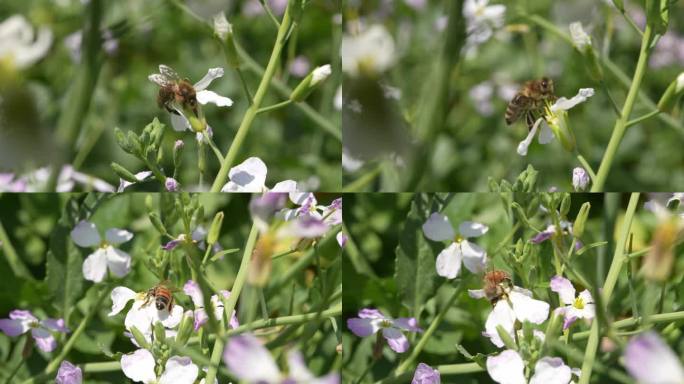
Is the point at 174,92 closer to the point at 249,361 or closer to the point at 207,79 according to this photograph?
the point at 207,79

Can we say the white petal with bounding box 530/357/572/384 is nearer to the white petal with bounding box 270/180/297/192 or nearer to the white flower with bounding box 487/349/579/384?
the white flower with bounding box 487/349/579/384

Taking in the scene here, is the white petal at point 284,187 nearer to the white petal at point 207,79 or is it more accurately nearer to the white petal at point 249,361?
the white petal at point 207,79

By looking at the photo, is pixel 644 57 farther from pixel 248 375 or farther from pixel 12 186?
pixel 12 186

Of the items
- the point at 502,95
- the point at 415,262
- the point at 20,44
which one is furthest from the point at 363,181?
the point at 502,95

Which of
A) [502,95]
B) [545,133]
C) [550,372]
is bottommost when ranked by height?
[502,95]

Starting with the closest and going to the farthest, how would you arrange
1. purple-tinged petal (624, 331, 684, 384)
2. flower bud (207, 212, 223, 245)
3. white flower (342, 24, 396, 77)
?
purple-tinged petal (624, 331, 684, 384) → flower bud (207, 212, 223, 245) → white flower (342, 24, 396, 77)

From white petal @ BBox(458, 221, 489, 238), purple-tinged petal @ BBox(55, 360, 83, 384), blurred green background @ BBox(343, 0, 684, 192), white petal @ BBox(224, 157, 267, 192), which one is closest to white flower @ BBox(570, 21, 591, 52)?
blurred green background @ BBox(343, 0, 684, 192)
